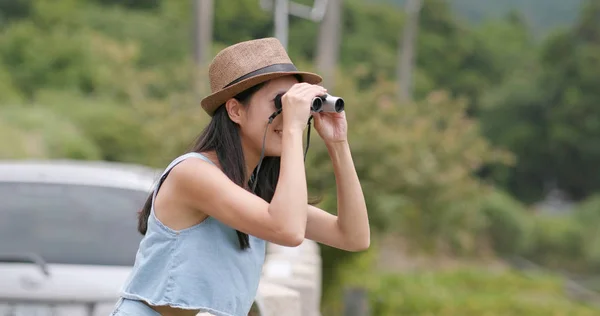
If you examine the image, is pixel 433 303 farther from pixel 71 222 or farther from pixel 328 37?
pixel 328 37

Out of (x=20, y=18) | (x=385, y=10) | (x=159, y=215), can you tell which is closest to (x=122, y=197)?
(x=159, y=215)

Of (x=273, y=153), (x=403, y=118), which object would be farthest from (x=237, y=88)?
(x=403, y=118)

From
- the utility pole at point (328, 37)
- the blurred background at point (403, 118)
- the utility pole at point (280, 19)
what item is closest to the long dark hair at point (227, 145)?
the blurred background at point (403, 118)

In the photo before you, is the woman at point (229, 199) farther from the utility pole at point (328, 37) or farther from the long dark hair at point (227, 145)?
the utility pole at point (328, 37)

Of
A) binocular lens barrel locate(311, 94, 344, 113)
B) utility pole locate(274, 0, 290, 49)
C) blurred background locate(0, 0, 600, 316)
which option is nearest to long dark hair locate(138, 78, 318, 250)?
binocular lens barrel locate(311, 94, 344, 113)

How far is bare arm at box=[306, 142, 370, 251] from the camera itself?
3629 mm

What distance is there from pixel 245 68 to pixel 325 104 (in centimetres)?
23

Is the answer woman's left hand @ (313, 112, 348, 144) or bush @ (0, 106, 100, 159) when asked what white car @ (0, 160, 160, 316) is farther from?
bush @ (0, 106, 100, 159)

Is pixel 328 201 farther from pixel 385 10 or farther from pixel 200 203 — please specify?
pixel 385 10

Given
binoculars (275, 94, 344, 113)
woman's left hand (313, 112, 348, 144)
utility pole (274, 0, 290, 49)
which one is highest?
utility pole (274, 0, 290, 49)

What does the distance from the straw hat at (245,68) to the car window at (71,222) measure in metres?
2.43

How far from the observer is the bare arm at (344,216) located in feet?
11.9

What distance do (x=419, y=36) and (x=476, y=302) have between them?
64.8m

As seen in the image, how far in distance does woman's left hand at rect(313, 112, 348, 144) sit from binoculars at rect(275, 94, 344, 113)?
4.6 inches
